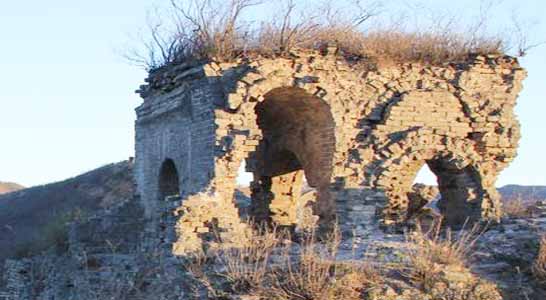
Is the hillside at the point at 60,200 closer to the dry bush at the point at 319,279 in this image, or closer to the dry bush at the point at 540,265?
the dry bush at the point at 319,279

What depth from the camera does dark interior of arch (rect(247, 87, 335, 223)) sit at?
12727 millimetres

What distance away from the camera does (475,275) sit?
8758 mm

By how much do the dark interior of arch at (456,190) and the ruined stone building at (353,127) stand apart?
2 centimetres

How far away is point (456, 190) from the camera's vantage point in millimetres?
13250

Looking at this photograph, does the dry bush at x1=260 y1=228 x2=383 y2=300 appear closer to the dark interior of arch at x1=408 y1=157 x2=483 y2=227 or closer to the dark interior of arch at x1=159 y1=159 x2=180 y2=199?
the dark interior of arch at x1=408 y1=157 x2=483 y2=227

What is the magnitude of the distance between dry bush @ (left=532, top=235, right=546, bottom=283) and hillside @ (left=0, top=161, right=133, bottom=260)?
2039 centimetres

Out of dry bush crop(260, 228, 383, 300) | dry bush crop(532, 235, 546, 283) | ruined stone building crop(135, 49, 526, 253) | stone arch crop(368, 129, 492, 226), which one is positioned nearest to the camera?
dry bush crop(260, 228, 383, 300)

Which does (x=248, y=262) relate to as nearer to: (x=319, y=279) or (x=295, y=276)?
(x=295, y=276)

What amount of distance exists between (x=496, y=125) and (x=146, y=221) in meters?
5.65

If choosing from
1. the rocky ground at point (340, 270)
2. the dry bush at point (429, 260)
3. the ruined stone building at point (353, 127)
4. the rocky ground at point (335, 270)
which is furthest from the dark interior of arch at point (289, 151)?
the dry bush at point (429, 260)

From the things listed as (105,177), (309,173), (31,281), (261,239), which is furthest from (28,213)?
(261,239)

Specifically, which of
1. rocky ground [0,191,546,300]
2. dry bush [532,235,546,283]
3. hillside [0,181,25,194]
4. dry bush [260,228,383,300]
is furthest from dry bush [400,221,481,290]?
hillside [0,181,25,194]

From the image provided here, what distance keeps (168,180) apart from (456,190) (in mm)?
4631

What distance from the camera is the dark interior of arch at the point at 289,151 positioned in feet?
41.8
